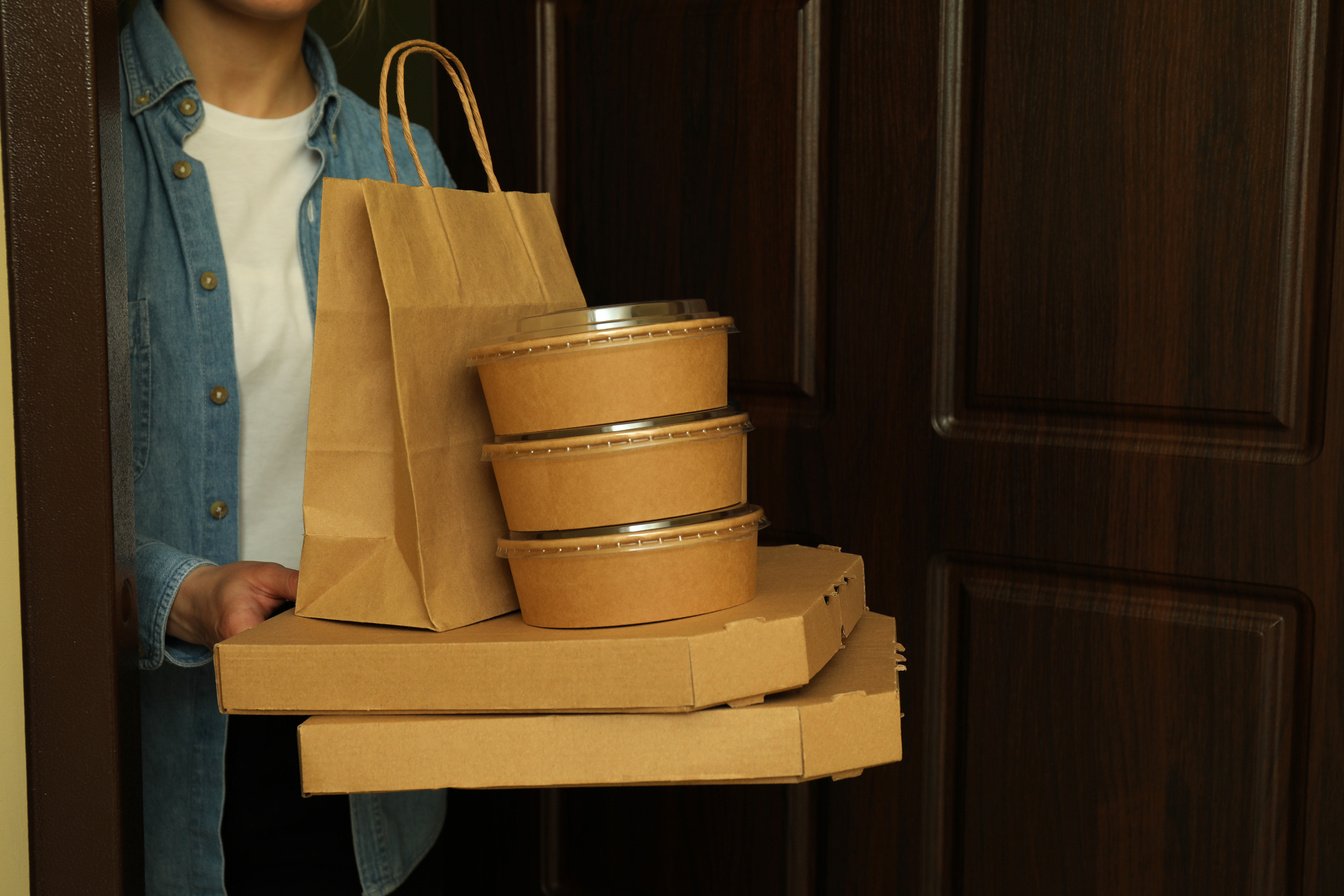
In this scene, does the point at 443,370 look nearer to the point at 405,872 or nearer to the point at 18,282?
the point at 18,282

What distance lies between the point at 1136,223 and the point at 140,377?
981 millimetres

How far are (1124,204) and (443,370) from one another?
→ 2.64ft

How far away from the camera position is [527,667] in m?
0.81

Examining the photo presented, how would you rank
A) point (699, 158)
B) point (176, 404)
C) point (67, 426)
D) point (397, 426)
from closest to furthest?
point (67, 426)
point (397, 426)
point (176, 404)
point (699, 158)

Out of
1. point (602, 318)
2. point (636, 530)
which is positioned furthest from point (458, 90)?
point (636, 530)

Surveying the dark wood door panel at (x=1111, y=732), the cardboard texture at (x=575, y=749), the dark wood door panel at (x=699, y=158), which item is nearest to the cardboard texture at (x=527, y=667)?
the cardboard texture at (x=575, y=749)

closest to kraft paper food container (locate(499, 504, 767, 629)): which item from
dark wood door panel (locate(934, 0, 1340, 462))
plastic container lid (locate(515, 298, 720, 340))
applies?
plastic container lid (locate(515, 298, 720, 340))

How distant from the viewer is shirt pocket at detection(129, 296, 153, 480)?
1.09 m

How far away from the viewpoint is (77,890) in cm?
77

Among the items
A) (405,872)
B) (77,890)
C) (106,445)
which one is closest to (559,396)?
(106,445)

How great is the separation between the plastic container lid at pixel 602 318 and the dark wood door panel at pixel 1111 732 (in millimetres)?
732

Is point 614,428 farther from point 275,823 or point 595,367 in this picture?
point 275,823

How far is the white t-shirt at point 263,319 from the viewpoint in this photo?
1.14 meters

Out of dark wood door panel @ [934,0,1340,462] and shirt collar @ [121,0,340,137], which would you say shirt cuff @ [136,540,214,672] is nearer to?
shirt collar @ [121,0,340,137]
